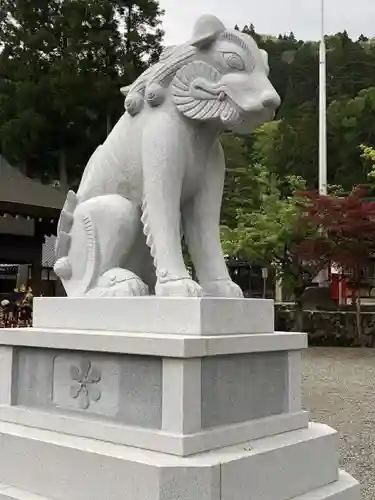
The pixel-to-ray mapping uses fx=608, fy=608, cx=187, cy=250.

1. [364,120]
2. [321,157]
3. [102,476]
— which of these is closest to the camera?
[102,476]

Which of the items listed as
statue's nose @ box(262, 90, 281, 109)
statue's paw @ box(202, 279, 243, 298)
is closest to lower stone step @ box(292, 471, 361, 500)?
statue's paw @ box(202, 279, 243, 298)

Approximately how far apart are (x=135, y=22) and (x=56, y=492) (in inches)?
594

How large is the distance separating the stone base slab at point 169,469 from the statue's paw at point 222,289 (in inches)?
23.6

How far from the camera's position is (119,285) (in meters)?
2.50

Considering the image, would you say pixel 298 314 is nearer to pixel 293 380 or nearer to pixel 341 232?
pixel 341 232

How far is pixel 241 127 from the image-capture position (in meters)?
2.54

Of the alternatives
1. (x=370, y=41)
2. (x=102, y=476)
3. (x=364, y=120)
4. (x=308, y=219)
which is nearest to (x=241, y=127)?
(x=102, y=476)

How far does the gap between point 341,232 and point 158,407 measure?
8878mm

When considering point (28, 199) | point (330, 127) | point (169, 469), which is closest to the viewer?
point (169, 469)

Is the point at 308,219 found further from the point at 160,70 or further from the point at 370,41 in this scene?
the point at 370,41

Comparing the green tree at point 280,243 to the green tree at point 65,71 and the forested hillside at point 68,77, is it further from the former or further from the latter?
the green tree at point 65,71

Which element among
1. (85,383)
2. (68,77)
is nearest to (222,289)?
(85,383)

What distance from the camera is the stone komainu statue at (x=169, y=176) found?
8.13 feet

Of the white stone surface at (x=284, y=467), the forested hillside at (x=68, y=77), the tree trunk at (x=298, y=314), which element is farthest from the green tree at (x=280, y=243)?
the white stone surface at (x=284, y=467)
